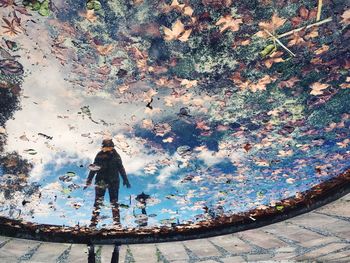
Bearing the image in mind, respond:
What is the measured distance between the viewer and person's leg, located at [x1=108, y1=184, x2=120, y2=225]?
5.17 meters

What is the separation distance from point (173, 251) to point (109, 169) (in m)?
2.33

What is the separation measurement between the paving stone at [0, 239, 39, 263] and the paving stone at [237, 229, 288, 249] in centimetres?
268

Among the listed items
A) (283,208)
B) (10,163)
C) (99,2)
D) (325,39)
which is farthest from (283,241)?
(10,163)

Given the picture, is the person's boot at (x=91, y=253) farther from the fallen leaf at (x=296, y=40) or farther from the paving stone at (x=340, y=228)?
the fallen leaf at (x=296, y=40)

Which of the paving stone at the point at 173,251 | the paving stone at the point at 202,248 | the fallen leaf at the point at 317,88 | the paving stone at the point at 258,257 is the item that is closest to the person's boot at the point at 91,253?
the paving stone at the point at 173,251

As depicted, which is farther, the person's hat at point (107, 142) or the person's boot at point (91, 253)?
the person's hat at point (107, 142)

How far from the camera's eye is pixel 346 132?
15.7 feet

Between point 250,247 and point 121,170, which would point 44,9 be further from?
point 250,247

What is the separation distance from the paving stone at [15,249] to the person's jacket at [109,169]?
1863 millimetres

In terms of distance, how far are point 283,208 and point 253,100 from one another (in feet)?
5.68

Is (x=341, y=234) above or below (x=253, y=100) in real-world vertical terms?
below

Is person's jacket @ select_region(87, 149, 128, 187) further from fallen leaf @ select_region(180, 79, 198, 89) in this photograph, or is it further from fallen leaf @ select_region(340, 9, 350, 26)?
fallen leaf @ select_region(340, 9, 350, 26)

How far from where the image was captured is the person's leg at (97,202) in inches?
207

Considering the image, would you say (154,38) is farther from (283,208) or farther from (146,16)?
(283,208)
